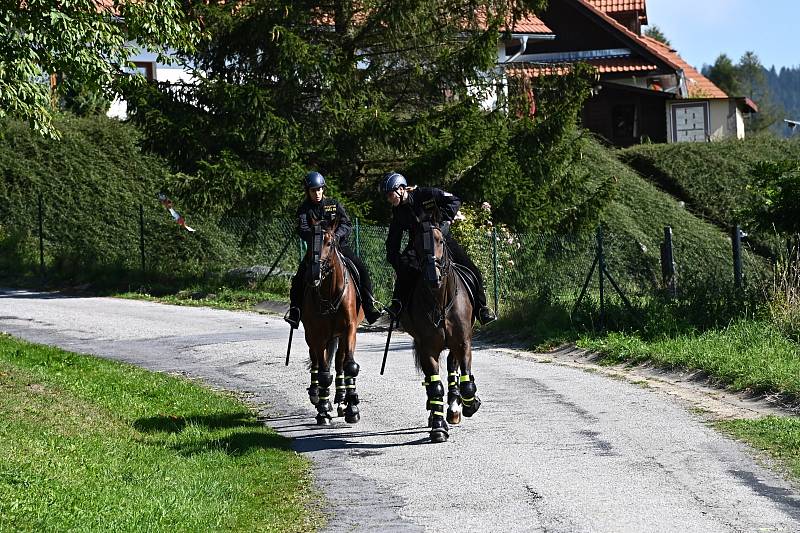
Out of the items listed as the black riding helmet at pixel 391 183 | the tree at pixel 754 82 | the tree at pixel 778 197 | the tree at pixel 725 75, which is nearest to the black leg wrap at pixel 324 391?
the black riding helmet at pixel 391 183

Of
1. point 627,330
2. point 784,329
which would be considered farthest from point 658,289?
point 784,329

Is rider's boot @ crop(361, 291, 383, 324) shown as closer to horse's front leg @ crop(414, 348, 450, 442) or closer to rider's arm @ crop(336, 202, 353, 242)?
rider's arm @ crop(336, 202, 353, 242)

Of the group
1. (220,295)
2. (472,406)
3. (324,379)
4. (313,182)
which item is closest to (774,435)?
(472,406)

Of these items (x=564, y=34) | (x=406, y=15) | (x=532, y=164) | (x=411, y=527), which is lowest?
(x=411, y=527)

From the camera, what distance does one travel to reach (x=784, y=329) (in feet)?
56.9

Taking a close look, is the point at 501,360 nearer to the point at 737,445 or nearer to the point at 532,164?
the point at 737,445

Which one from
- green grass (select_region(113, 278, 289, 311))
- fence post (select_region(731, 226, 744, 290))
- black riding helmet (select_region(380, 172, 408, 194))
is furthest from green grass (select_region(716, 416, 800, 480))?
green grass (select_region(113, 278, 289, 311))

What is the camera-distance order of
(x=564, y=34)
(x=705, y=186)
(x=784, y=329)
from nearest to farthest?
1. (x=784, y=329)
2. (x=705, y=186)
3. (x=564, y=34)

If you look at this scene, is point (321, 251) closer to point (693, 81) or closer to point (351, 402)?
point (351, 402)

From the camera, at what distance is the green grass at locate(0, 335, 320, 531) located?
8.93 m

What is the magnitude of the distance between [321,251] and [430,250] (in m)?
1.34

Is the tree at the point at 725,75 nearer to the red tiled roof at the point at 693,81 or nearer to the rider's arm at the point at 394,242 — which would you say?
Answer: the red tiled roof at the point at 693,81

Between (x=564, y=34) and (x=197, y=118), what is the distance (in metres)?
30.3

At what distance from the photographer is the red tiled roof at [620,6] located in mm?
58438
